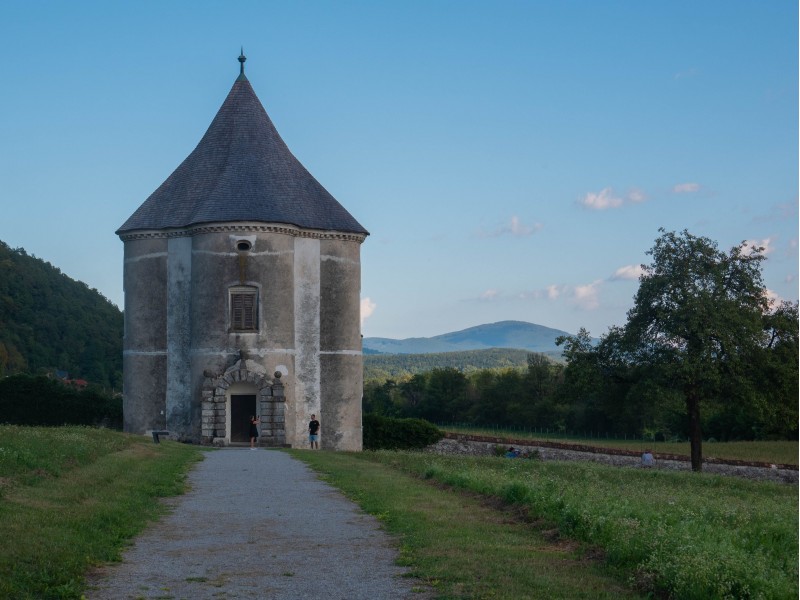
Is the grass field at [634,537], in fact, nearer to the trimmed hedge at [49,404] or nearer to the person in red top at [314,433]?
the person in red top at [314,433]

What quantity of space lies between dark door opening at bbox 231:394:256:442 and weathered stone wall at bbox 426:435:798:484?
999cm

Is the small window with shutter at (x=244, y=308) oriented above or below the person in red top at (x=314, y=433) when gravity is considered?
above

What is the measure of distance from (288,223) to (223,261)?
3183mm

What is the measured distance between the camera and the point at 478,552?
1214cm

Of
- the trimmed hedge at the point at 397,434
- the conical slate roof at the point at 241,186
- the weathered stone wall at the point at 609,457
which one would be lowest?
the weathered stone wall at the point at 609,457

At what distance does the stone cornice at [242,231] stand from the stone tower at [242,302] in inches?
2.1

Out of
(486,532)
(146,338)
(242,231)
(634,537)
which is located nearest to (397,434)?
Answer: (146,338)

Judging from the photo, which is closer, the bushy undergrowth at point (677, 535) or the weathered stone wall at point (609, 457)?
the bushy undergrowth at point (677, 535)

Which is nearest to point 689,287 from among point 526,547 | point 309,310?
point 309,310

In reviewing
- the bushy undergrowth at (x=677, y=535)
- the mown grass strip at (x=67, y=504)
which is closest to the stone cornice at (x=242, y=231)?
the mown grass strip at (x=67, y=504)

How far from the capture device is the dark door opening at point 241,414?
43.5 meters

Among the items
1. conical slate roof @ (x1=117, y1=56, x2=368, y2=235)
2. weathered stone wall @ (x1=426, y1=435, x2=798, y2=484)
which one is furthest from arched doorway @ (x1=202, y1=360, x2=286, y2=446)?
weathered stone wall @ (x1=426, y1=435, x2=798, y2=484)

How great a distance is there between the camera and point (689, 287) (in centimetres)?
4362

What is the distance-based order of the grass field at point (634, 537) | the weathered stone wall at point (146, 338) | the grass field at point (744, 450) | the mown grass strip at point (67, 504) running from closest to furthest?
1. the grass field at point (634, 537)
2. the mown grass strip at point (67, 504)
3. the weathered stone wall at point (146, 338)
4. the grass field at point (744, 450)
